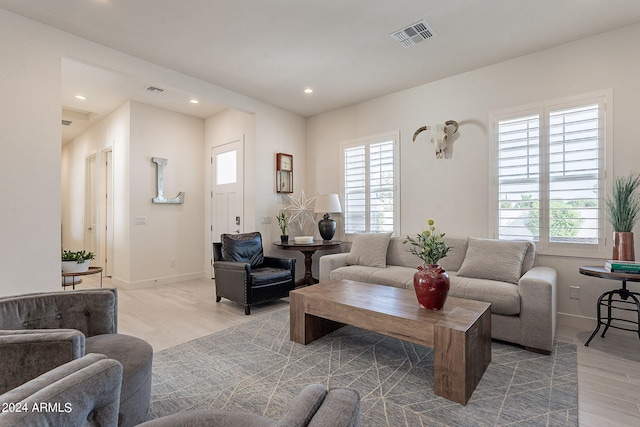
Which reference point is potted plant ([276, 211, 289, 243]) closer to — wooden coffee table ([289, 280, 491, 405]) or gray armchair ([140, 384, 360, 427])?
wooden coffee table ([289, 280, 491, 405])

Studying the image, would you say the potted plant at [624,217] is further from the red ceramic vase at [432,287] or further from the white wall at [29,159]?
the white wall at [29,159]

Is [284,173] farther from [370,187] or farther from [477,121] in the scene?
[477,121]

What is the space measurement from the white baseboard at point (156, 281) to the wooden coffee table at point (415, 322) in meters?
3.34

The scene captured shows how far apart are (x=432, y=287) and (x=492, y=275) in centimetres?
123

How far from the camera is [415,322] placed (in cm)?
210

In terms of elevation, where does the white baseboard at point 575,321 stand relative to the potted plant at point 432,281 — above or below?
below

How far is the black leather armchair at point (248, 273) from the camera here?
12.0 feet

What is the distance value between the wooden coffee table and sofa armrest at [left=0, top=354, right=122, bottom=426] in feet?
5.65

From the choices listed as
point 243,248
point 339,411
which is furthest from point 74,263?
point 339,411

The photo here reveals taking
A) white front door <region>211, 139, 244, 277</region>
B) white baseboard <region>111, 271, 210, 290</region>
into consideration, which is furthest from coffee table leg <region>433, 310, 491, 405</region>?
white baseboard <region>111, 271, 210, 290</region>

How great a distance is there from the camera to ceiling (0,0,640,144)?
2.63 metres

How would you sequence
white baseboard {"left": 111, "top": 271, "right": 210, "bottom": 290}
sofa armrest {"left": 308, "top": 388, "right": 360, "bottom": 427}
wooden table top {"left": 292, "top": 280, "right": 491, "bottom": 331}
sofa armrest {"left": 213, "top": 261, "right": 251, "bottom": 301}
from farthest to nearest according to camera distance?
white baseboard {"left": 111, "top": 271, "right": 210, "bottom": 290} → sofa armrest {"left": 213, "top": 261, "right": 251, "bottom": 301} → wooden table top {"left": 292, "top": 280, "right": 491, "bottom": 331} → sofa armrest {"left": 308, "top": 388, "right": 360, "bottom": 427}

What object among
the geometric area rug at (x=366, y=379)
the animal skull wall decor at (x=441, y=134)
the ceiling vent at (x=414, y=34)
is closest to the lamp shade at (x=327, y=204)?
the animal skull wall decor at (x=441, y=134)

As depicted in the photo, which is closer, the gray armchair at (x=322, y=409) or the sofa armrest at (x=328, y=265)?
the gray armchair at (x=322, y=409)
